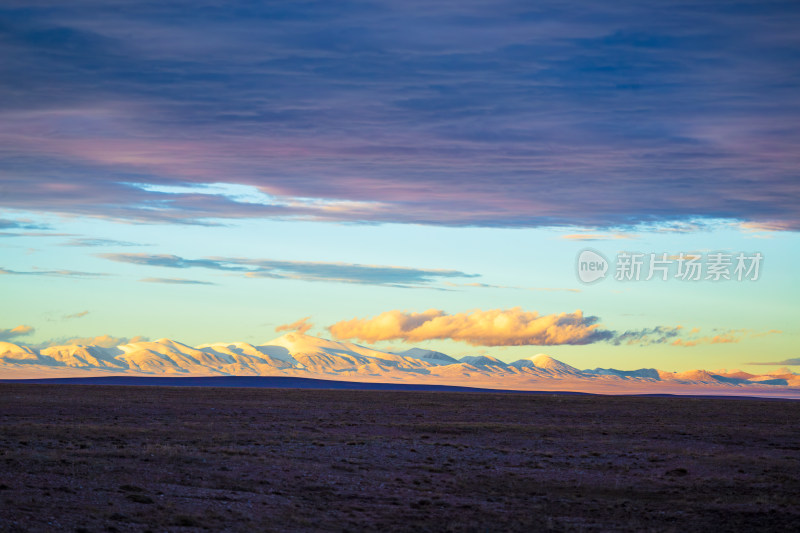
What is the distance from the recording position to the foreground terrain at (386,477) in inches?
930

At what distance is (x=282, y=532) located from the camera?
21922 millimetres

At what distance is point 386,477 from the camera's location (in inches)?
1268

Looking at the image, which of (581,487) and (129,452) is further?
(129,452)

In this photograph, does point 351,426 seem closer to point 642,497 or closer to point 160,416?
point 160,416

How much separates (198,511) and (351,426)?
32.4m

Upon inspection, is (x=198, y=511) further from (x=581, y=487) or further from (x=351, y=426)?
(x=351, y=426)

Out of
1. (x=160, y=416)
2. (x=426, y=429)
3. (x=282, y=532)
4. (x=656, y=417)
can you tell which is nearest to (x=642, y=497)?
(x=282, y=532)

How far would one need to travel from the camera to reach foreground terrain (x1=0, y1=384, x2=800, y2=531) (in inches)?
930

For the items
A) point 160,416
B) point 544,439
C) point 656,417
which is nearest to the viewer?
point 544,439

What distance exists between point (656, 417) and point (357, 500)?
54198 millimetres

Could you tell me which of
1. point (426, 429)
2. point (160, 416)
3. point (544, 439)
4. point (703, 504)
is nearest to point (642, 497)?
point (703, 504)

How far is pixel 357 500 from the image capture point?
88.6 ft

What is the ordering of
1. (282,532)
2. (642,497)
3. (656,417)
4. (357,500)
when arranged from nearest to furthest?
(282,532) → (357,500) → (642,497) → (656,417)

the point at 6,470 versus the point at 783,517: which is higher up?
the point at 783,517
